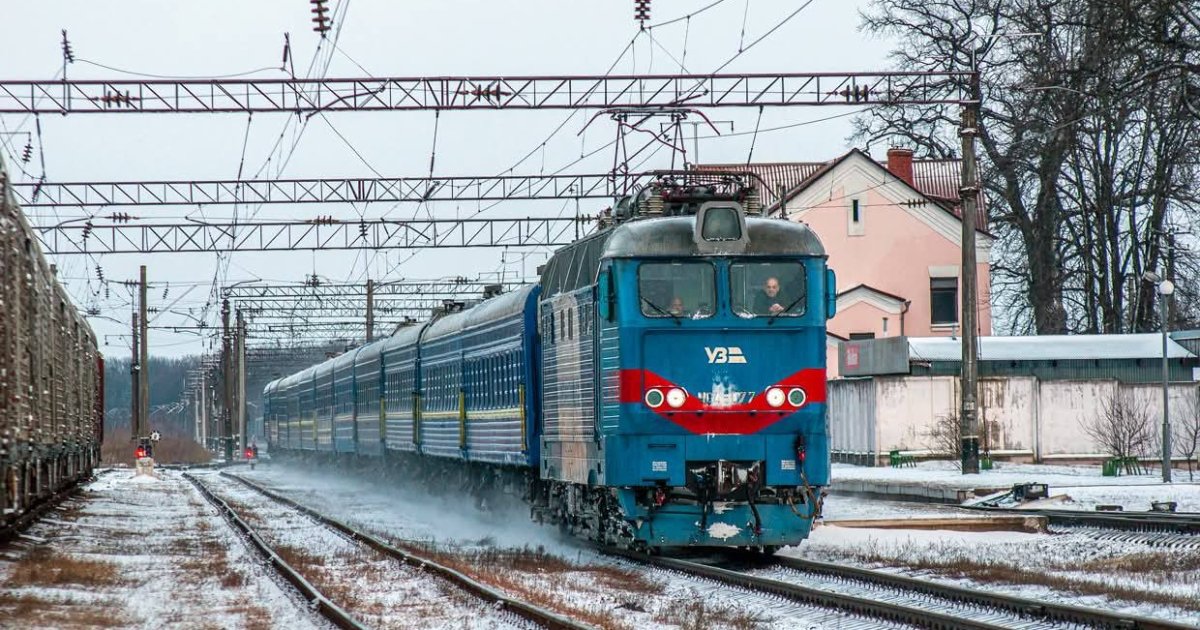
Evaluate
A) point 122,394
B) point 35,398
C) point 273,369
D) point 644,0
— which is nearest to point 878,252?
point 644,0

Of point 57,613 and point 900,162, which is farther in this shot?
point 900,162

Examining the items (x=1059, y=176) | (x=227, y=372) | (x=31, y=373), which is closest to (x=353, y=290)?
(x=227, y=372)

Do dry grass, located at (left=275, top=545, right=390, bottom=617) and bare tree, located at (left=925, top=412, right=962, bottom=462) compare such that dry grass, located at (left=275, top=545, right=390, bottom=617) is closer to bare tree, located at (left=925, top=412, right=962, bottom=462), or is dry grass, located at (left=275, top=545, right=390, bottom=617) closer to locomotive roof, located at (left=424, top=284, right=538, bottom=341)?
locomotive roof, located at (left=424, top=284, right=538, bottom=341)

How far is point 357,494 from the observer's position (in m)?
38.4

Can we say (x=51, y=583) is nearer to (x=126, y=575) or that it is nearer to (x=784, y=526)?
(x=126, y=575)

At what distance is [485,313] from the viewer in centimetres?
2345

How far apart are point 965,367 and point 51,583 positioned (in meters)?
17.2

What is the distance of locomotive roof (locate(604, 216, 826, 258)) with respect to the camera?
1595 centimetres

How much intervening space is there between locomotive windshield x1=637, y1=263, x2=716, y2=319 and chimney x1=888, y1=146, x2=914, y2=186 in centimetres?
3990

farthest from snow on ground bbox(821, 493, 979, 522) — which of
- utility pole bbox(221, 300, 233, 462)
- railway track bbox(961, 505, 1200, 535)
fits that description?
utility pole bbox(221, 300, 233, 462)

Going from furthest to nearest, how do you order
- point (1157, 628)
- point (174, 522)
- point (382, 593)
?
point (174, 522)
point (382, 593)
point (1157, 628)

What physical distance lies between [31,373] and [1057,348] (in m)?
27.0

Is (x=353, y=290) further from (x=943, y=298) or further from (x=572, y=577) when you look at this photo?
(x=572, y=577)

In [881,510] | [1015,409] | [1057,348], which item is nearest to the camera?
[881,510]
